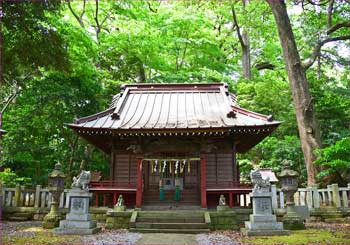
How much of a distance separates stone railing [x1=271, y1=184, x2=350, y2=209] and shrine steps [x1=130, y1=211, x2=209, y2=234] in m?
3.87

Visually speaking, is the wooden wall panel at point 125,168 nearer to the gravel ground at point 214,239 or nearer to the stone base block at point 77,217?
the stone base block at point 77,217

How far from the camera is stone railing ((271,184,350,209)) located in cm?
1320

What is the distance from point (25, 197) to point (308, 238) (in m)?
12.2

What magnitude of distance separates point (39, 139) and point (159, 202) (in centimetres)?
953

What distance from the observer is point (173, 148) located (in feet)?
45.8

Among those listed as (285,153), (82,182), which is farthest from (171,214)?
(285,153)

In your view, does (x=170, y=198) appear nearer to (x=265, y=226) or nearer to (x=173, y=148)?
(x=173, y=148)

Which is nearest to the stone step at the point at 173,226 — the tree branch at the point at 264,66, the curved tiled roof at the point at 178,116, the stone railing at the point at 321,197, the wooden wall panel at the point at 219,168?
the wooden wall panel at the point at 219,168

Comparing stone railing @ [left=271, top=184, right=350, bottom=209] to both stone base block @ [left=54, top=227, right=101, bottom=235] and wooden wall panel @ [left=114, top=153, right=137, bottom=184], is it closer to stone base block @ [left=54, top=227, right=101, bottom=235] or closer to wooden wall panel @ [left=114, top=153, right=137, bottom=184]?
wooden wall panel @ [left=114, top=153, right=137, bottom=184]

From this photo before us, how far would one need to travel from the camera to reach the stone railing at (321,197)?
520 inches

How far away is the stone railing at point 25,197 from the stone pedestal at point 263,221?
844 cm

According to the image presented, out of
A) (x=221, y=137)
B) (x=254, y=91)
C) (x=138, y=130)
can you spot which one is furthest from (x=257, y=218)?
(x=254, y=91)

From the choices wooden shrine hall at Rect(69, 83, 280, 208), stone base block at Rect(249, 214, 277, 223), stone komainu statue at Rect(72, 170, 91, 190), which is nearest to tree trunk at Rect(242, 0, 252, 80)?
wooden shrine hall at Rect(69, 83, 280, 208)

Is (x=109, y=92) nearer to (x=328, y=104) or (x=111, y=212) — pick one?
(x=111, y=212)
